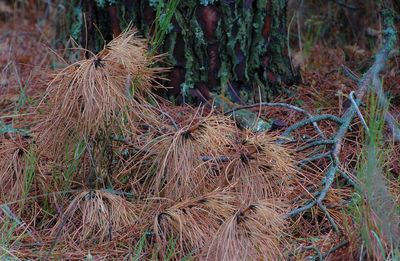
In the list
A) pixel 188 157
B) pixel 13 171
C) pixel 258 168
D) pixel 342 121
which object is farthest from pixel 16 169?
pixel 342 121

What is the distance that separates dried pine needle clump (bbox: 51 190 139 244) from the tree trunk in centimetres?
71

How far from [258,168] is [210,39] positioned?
2.58ft

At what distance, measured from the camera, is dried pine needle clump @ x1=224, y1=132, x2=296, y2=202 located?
6.68ft

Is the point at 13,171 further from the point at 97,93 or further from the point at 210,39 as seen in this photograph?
the point at 210,39

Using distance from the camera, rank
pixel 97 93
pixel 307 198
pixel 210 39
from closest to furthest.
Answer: pixel 97 93
pixel 307 198
pixel 210 39

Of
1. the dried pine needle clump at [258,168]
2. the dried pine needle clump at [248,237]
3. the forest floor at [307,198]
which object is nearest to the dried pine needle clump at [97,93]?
the forest floor at [307,198]

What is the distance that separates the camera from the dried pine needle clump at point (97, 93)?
6.53 feet

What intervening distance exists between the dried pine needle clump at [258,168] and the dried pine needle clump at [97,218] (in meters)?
0.31

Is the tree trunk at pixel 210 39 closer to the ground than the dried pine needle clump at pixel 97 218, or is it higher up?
higher up

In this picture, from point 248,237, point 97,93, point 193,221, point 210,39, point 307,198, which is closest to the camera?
point 248,237

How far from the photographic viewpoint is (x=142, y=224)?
2.00m

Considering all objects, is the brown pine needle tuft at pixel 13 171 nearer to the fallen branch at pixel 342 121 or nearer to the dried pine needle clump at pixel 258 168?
the dried pine needle clump at pixel 258 168

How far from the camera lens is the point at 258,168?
2.05m

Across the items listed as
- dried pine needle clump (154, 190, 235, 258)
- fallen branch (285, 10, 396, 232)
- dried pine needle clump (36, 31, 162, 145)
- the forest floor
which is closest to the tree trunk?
the forest floor
